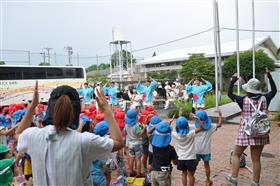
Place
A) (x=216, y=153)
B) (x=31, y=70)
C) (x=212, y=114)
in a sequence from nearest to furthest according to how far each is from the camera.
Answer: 1. (x=216, y=153)
2. (x=212, y=114)
3. (x=31, y=70)

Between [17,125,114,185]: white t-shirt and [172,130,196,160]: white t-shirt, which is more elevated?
[17,125,114,185]: white t-shirt

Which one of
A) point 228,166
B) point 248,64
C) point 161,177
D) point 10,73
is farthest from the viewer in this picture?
point 248,64

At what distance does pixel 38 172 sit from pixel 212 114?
11426 mm

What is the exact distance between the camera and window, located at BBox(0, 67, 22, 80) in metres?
16.8

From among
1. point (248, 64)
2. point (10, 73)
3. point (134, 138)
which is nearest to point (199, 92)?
point (134, 138)

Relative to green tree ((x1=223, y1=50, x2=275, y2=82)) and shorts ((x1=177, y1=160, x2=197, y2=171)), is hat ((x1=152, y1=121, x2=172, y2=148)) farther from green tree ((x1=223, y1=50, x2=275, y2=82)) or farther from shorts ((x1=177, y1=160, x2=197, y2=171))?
green tree ((x1=223, y1=50, x2=275, y2=82))

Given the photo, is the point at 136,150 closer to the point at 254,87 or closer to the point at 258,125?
the point at 258,125

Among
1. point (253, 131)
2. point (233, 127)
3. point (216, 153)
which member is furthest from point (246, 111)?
point (233, 127)

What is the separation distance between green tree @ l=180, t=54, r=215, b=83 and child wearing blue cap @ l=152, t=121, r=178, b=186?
87.0 ft

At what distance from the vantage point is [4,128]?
5.38 meters

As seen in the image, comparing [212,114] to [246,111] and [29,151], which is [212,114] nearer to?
[246,111]

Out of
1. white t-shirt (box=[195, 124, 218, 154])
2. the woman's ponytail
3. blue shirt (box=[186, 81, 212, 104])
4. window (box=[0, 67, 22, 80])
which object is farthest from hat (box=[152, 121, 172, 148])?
Answer: window (box=[0, 67, 22, 80])

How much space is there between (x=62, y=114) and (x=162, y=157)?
2309 mm

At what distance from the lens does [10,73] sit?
1716cm
